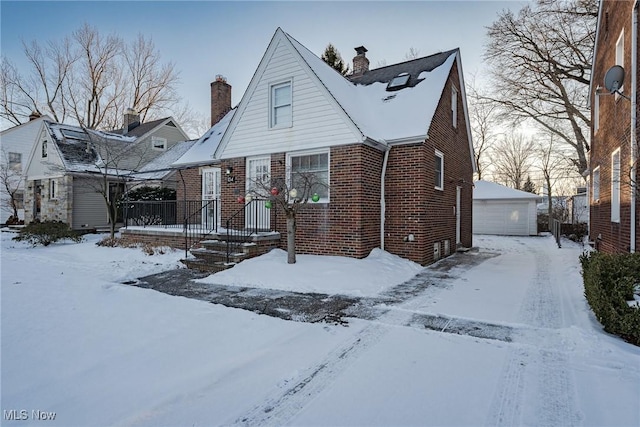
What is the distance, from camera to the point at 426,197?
30.1ft

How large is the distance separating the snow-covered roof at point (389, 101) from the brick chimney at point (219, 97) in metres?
8.05

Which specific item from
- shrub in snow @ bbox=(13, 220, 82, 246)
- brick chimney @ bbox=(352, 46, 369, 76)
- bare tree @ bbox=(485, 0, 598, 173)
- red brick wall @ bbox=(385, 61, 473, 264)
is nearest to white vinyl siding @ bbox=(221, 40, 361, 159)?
red brick wall @ bbox=(385, 61, 473, 264)

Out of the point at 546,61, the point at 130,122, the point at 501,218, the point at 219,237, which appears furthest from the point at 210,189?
the point at 546,61

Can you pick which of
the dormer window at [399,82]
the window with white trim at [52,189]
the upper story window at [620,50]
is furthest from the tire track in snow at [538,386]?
the window with white trim at [52,189]

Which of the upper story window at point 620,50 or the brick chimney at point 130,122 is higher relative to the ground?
the brick chimney at point 130,122

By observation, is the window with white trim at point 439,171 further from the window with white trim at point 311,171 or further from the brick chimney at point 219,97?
the brick chimney at point 219,97

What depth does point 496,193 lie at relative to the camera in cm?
A: 2195

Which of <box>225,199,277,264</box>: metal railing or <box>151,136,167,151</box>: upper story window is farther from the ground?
<box>151,136,167,151</box>: upper story window

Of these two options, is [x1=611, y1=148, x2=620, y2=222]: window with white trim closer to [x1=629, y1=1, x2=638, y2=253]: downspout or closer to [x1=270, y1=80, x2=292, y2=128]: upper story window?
[x1=629, y1=1, x2=638, y2=253]: downspout

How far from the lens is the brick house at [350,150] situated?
8797mm

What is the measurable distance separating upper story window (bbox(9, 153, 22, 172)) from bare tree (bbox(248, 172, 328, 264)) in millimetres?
22596

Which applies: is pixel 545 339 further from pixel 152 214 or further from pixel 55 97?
pixel 55 97

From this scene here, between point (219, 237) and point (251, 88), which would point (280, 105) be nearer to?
point (251, 88)

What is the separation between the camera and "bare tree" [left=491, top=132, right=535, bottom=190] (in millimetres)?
37250
